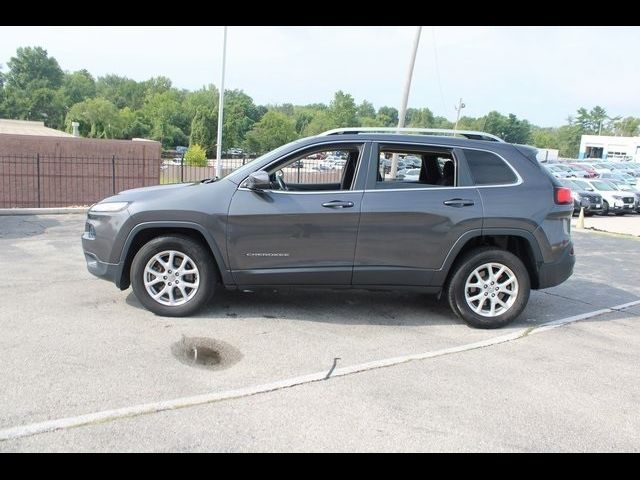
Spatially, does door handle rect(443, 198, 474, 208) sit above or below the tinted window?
below

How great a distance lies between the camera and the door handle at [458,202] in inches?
206

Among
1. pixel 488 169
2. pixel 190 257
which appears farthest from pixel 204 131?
pixel 488 169

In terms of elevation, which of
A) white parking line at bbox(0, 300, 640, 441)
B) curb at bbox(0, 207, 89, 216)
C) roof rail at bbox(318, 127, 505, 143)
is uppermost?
roof rail at bbox(318, 127, 505, 143)

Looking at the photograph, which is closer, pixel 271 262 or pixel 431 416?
pixel 431 416

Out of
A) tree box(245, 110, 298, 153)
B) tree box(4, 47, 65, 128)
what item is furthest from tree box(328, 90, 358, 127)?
tree box(4, 47, 65, 128)

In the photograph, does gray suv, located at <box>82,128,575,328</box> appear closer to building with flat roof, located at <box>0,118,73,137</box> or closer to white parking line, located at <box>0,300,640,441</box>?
white parking line, located at <box>0,300,640,441</box>

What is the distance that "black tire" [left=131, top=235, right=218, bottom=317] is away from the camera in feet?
16.9

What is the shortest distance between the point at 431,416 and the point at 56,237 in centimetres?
816

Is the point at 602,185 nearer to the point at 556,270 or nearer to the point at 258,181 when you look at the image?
the point at 556,270

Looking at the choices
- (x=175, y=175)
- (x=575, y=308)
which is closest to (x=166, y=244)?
(x=575, y=308)

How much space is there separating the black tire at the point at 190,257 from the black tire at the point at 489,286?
2369mm

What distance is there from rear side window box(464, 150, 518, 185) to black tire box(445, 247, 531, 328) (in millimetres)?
672
